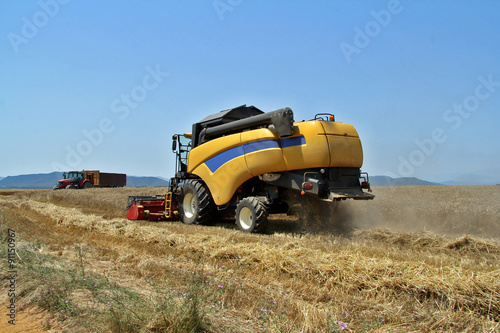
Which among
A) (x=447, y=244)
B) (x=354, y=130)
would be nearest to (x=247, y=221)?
(x=354, y=130)

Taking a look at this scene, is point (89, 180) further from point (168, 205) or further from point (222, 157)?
point (222, 157)

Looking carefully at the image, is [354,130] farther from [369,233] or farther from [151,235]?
[151,235]

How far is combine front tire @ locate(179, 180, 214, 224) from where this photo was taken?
393 inches

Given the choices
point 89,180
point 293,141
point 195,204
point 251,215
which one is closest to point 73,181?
point 89,180

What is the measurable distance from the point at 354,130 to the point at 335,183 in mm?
1387

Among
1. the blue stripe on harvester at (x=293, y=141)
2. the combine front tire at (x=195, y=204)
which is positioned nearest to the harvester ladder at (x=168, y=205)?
the combine front tire at (x=195, y=204)

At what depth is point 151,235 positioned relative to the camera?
7445 millimetres

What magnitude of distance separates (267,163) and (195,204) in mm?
3336

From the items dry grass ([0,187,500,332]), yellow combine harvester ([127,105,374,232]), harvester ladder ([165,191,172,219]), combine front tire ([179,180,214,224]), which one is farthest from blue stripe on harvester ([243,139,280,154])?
harvester ladder ([165,191,172,219])

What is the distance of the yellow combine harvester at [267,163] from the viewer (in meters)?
7.43

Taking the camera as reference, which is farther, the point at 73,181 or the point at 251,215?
the point at 73,181

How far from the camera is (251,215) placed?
8.23m

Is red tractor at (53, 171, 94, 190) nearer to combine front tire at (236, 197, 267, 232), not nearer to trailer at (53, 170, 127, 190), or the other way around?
trailer at (53, 170, 127, 190)

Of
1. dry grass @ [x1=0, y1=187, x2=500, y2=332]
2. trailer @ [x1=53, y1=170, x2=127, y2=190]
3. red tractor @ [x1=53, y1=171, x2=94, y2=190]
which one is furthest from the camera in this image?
trailer @ [x1=53, y1=170, x2=127, y2=190]
